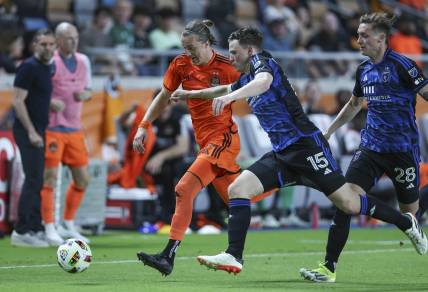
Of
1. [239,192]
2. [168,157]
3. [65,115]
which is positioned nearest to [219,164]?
[239,192]

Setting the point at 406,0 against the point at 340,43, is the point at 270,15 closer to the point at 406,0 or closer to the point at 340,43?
Answer: the point at 340,43

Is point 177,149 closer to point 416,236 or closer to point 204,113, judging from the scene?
point 204,113

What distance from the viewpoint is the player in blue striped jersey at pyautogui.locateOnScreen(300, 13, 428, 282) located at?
9.69m

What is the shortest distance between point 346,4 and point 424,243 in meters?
16.8

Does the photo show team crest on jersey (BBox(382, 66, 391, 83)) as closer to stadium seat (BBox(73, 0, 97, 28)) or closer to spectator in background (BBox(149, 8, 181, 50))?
spectator in background (BBox(149, 8, 181, 50))

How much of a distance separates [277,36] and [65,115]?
333 inches

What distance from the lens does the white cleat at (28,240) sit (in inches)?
520

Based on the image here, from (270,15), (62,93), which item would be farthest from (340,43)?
(62,93)

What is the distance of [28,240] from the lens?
43.3 ft

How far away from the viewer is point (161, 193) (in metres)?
16.9

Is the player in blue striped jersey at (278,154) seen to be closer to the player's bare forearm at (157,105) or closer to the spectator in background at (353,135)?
the player's bare forearm at (157,105)

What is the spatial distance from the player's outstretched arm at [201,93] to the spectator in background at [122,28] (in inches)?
385

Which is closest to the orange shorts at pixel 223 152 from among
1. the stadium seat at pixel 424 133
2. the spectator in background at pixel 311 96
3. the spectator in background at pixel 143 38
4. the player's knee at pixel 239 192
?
the player's knee at pixel 239 192

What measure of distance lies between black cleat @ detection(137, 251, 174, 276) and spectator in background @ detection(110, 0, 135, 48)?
403 inches
